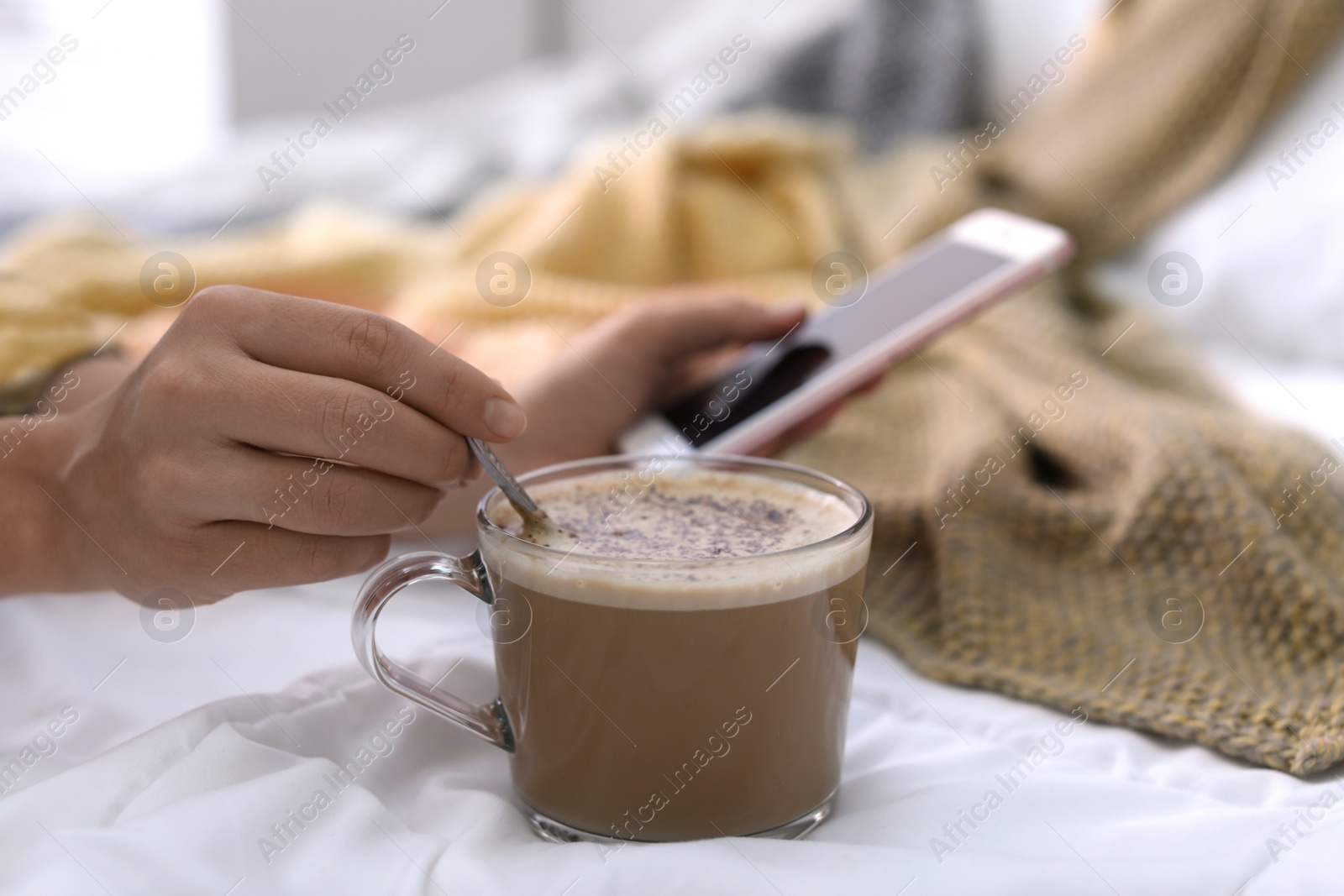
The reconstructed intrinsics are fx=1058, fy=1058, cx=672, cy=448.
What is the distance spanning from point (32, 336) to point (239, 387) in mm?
491

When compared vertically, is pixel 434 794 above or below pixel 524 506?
below

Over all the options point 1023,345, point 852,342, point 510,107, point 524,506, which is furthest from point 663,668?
point 510,107

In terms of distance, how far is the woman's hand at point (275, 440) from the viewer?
1.66 ft

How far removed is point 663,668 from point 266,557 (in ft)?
0.74

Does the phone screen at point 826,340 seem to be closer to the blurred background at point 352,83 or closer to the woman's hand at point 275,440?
the woman's hand at point 275,440

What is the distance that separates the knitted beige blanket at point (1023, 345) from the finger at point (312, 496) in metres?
0.35

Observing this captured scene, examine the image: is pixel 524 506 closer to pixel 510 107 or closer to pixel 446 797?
pixel 446 797

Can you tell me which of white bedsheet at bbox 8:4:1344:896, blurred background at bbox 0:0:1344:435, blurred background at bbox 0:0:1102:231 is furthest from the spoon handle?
blurred background at bbox 0:0:1102:231

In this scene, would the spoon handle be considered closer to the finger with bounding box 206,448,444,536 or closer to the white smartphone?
the finger with bounding box 206,448,444,536

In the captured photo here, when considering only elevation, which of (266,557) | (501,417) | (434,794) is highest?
(501,417)

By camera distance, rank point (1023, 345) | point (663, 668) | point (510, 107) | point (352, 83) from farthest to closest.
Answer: point (352, 83)
point (510, 107)
point (1023, 345)
point (663, 668)

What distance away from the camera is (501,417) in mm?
518

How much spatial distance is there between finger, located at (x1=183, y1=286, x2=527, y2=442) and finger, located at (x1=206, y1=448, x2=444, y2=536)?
0.16 feet

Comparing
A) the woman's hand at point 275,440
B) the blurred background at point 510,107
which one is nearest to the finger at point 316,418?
the woman's hand at point 275,440
